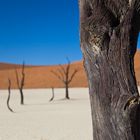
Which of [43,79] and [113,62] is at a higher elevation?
[43,79]

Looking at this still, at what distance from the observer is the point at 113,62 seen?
465cm

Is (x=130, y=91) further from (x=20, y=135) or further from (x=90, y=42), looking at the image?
(x=20, y=135)

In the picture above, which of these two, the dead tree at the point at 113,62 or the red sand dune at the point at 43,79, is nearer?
the dead tree at the point at 113,62

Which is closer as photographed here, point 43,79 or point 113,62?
point 113,62

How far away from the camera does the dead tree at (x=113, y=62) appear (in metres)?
4.53

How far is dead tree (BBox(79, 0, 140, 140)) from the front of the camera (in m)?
4.53

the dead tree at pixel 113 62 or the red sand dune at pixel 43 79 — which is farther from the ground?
the red sand dune at pixel 43 79

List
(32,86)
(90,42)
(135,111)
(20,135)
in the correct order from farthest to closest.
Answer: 1. (32,86)
2. (20,135)
3. (90,42)
4. (135,111)

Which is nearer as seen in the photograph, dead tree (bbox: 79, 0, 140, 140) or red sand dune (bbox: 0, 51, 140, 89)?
dead tree (bbox: 79, 0, 140, 140)

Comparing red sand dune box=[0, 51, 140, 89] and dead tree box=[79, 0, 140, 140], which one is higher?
red sand dune box=[0, 51, 140, 89]

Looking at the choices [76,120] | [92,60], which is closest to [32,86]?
[76,120]

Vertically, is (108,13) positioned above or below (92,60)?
above

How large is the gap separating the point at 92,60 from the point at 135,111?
80cm

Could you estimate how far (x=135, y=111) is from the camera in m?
4.46
